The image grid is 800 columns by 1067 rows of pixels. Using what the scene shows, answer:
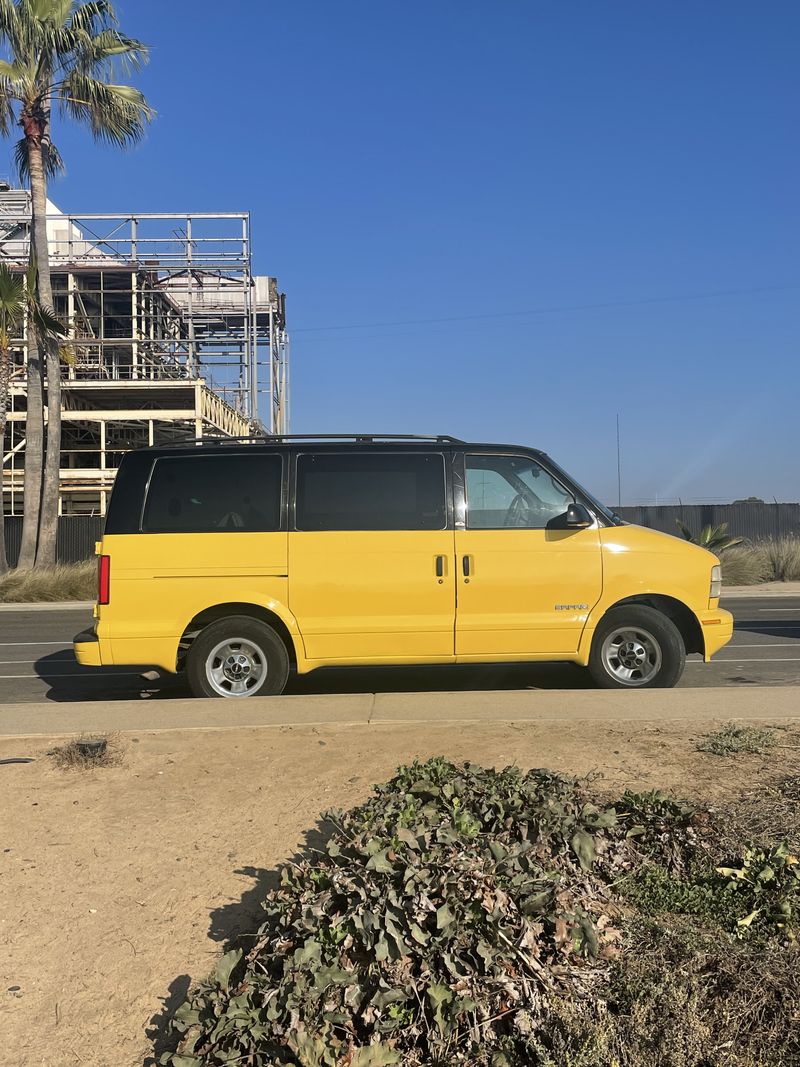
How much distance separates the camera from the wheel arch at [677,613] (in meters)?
7.60

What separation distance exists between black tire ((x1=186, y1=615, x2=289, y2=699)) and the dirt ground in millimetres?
1556

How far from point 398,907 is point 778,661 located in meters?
8.15

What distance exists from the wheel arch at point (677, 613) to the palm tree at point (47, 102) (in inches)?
753

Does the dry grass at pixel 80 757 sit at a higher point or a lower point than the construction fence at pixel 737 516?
lower

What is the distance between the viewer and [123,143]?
78.0ft

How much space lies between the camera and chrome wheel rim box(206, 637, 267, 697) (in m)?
7.39

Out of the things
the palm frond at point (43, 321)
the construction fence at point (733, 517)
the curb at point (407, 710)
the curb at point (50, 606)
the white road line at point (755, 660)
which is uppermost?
the palm frond at point (43, 321)

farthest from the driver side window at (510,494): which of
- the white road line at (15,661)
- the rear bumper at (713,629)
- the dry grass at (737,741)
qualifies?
the white road line at (15,661)

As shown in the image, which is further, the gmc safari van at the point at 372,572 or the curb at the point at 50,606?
the curb at the point at 50,606

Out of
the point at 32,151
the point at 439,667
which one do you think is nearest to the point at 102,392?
the point at 32,151

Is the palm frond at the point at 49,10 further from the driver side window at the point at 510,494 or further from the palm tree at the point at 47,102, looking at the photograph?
the driver side window at the point at 510,494

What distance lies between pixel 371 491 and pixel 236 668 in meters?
1.81

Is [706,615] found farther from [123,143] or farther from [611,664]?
[123,143]

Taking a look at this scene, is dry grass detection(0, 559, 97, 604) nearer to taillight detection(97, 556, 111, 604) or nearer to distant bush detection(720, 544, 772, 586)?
taillight detection(97, 556, 111, 604)
